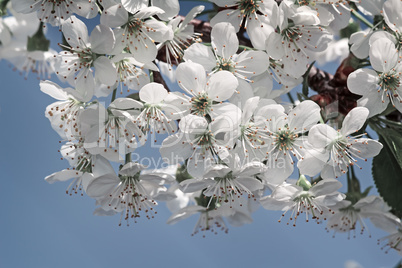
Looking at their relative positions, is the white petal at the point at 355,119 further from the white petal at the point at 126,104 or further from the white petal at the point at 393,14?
the white petal at the point at 126,104

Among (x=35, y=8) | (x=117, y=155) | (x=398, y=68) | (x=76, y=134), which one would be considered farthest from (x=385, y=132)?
(x=35, y=8)

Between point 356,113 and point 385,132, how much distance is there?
1.10 ft

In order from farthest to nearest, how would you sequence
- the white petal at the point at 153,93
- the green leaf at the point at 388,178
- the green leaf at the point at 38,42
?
the green leaf at the point at 38,42 < the green leaf at the point at 388,178 < the white petal at the point at 153,93

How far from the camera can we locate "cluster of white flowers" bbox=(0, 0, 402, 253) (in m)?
1.53

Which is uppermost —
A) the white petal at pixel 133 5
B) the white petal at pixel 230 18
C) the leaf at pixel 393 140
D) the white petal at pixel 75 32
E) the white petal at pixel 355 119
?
the white petal at pixel 75 32

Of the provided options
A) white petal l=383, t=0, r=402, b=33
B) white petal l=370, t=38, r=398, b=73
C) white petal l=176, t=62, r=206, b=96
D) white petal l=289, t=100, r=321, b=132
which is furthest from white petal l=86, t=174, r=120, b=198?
white petal l=383, t=0, r=402, b=33

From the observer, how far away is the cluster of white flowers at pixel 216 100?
153 cm

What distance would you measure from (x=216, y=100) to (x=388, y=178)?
86 centimetres

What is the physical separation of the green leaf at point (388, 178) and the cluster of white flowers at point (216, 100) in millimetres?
291

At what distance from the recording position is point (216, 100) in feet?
5.10

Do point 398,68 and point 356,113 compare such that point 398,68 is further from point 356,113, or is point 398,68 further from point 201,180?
point 201,180

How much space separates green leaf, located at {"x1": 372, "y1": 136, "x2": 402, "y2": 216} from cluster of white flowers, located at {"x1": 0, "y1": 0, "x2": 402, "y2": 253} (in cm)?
29

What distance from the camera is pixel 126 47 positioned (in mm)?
1626

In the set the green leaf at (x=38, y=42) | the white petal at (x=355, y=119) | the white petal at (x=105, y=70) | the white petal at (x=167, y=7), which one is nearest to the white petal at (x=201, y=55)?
the white petal at (x=167, y=7)
